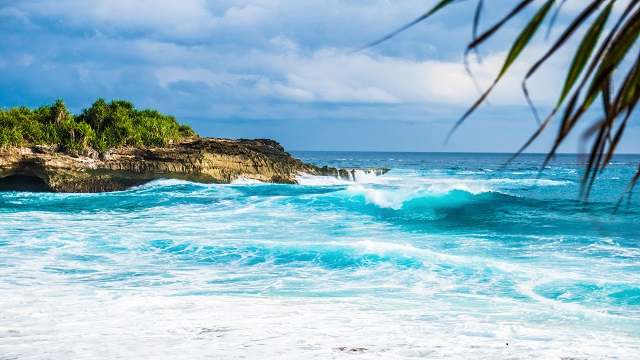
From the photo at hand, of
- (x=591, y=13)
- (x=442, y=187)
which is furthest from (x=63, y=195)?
(x=591, y=13)

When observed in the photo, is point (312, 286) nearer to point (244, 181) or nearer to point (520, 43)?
point (520, 43)

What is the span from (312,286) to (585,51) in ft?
31.3

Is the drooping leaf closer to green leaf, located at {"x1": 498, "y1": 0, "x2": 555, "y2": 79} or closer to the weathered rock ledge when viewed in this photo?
green leaf, located at {"x1": 498, "y1": 0, "x2": 555, "y2": 79}

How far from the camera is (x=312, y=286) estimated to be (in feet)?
34.9

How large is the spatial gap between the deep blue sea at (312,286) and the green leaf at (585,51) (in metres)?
0.14

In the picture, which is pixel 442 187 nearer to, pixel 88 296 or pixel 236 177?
pixel 236 177

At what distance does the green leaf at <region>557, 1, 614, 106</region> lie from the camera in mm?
Result: 1267

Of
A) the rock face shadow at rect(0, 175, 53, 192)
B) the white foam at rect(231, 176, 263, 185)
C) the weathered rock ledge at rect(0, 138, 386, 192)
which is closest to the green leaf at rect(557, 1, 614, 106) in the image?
the weathered rock ledge at rect(0, 138, 386, 192)

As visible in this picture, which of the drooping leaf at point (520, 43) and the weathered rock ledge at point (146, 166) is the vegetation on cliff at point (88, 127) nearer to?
the weathered rock ledge at point (146, 166)

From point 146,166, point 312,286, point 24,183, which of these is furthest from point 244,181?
point 312,286

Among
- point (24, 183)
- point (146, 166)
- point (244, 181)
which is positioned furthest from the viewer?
point (244, 181)

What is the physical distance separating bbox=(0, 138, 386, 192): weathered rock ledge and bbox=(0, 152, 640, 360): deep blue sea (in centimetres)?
789

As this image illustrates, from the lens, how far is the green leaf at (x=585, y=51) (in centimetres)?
127

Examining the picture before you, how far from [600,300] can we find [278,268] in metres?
5.02
